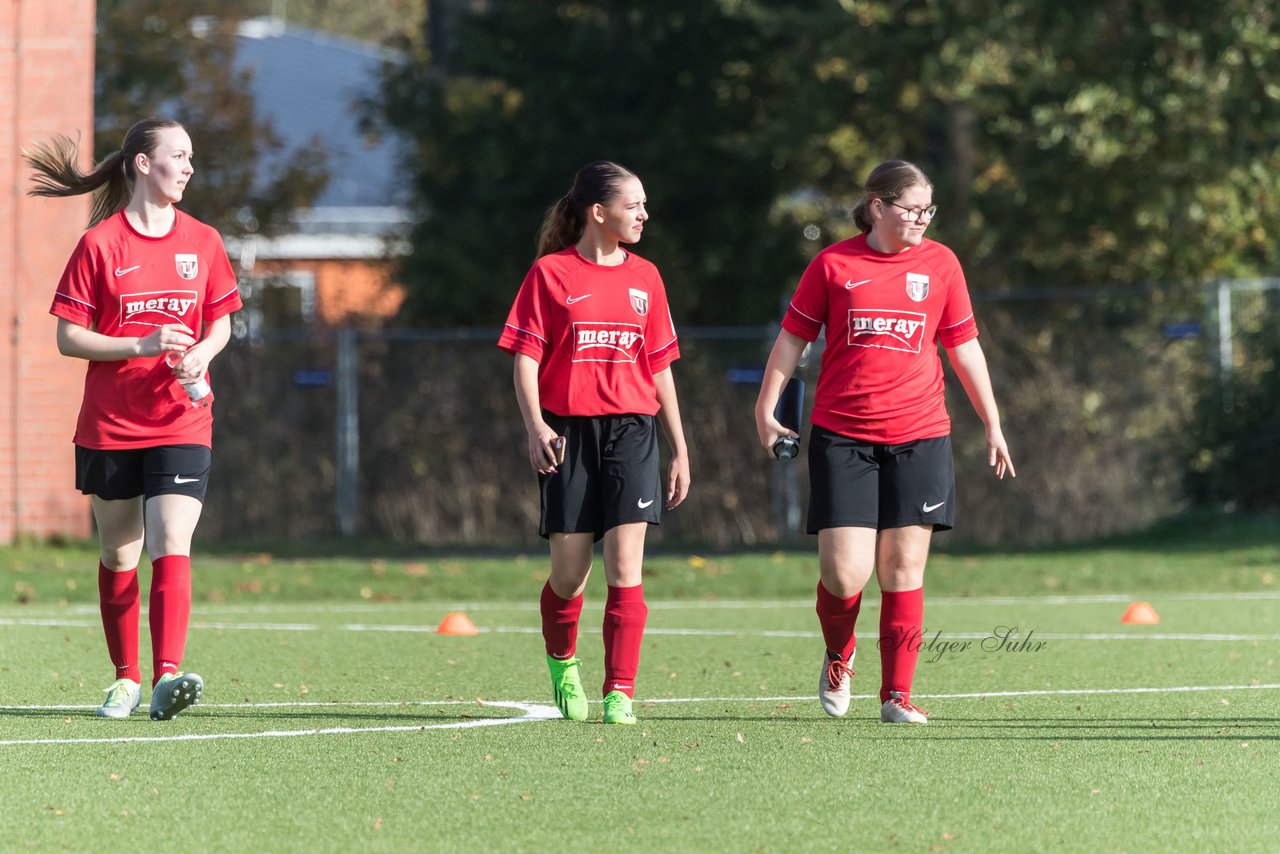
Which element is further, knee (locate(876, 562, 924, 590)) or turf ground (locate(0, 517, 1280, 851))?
knee (locate(876, 562, 924, 590))

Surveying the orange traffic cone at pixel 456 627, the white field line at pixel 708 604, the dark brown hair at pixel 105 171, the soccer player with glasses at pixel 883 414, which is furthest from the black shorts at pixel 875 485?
the white field line at pixel 708 604

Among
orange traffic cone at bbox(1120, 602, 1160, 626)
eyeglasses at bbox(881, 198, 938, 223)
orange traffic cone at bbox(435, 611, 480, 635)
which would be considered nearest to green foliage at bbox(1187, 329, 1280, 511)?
orange traffic cone at bbox(1120, 602, 1160, 626)

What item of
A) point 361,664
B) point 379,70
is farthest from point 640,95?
point 361,664

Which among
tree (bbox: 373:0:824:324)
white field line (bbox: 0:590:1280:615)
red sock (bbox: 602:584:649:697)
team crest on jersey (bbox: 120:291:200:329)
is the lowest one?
white field line (bbox: 0:590:1280:615)

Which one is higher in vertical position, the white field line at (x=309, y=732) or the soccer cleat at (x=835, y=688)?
the soccer cleat at (x=835, y=688)

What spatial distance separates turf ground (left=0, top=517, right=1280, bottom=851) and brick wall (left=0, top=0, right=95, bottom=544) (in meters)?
5.40

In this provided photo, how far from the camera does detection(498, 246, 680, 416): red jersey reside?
265 inches

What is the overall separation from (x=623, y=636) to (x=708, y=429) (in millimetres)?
12706

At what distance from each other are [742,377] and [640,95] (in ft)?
15.8

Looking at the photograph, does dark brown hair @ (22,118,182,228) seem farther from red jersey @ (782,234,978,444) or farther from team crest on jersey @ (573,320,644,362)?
red jersey @ (782,234,978,444)

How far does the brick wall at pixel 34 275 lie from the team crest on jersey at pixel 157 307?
33.7ft

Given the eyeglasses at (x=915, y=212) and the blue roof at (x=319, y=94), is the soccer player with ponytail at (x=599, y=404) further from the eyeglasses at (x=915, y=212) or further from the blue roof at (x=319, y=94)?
the blue roof at (x=319, y=94)

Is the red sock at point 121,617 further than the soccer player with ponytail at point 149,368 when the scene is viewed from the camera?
Yes

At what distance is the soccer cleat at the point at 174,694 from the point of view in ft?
21.6
